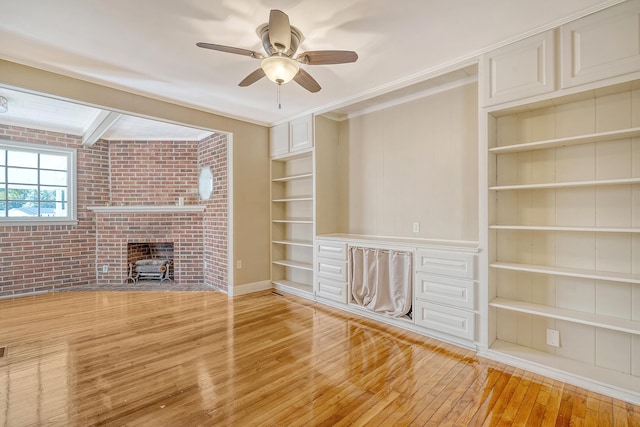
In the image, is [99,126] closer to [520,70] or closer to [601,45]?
[520,70]

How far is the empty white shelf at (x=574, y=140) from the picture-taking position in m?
2.04

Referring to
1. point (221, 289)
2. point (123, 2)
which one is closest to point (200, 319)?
point (221, 289)

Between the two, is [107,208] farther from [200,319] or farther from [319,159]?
[319,159]

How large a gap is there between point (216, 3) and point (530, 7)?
2192 millimetres

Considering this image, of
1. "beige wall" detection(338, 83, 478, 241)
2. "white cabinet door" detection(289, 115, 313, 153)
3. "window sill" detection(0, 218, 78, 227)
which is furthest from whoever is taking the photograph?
"window sill" detection(0, 218, 78, 227)

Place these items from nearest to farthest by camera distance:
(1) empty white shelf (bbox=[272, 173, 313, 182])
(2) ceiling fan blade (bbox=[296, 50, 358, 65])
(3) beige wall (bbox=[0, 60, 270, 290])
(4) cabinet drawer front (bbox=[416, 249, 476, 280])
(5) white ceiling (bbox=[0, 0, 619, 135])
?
1. (5) white ceiling (bbox=[0, 0, 619, 135])
2. (2) ceiling fan blade (bbox=[296, 50, 358, 65])
3. (4) cabinet drawer front (bbox=[416, 249, 476, 280])
4. (3) beige wall (bbox=[0, 60, 270, 290])
5. (1) empty white shelf (bbox=[272, 173, 313, 182])

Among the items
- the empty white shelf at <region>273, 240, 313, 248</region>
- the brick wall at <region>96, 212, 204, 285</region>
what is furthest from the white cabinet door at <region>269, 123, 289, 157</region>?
the brick wall at <region>96, 212, 204, 285</region>

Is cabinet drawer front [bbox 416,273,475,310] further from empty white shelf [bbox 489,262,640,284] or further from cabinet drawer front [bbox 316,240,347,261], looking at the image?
cabinet drawer front [bbox 316,240,347,261]

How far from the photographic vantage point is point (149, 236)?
17.9ft

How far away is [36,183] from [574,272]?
7112 mm

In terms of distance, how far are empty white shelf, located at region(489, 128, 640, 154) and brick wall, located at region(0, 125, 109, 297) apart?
6.24 metres

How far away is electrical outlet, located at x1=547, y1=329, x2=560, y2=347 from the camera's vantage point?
2456 millimetres

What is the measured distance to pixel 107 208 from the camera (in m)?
5.33

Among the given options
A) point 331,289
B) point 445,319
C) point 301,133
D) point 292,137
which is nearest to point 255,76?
point 301,133
